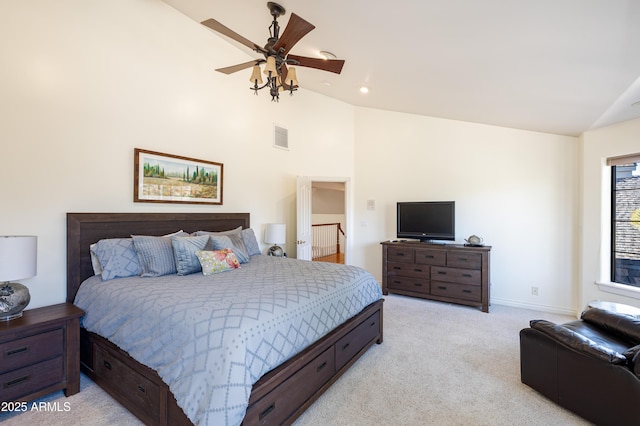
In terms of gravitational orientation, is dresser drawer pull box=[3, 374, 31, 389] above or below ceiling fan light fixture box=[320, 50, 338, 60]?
below

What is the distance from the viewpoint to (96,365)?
7.74 ft

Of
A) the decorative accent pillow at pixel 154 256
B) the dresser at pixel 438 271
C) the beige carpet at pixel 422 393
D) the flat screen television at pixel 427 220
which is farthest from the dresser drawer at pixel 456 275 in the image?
the decorative accent pillow at pixel 154 256

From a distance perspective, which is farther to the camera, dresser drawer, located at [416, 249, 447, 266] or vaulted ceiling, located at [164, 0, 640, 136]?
dresser drawer, located at [416, 249, 447, 266]

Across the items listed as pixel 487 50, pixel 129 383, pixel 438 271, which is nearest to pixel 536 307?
pixel 438 271

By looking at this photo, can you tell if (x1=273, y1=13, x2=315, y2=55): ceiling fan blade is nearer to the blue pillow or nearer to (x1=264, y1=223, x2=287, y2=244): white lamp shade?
the blue pillow

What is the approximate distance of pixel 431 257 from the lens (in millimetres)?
4652

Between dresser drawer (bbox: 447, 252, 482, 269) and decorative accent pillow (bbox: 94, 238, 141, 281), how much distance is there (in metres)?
4.03

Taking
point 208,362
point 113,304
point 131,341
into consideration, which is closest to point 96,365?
point 113,304

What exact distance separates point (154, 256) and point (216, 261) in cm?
56

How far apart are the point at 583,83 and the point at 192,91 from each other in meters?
4.05

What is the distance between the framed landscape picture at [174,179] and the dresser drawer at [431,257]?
3144 mm

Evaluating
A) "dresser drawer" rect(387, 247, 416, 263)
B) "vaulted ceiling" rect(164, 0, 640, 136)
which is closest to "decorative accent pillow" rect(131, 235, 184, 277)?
"vaulted ceiling" rect(164, 0, 640, 136)

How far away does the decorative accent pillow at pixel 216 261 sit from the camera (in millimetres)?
2836

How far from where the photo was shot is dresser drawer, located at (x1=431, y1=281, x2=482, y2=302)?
14.3 ft
